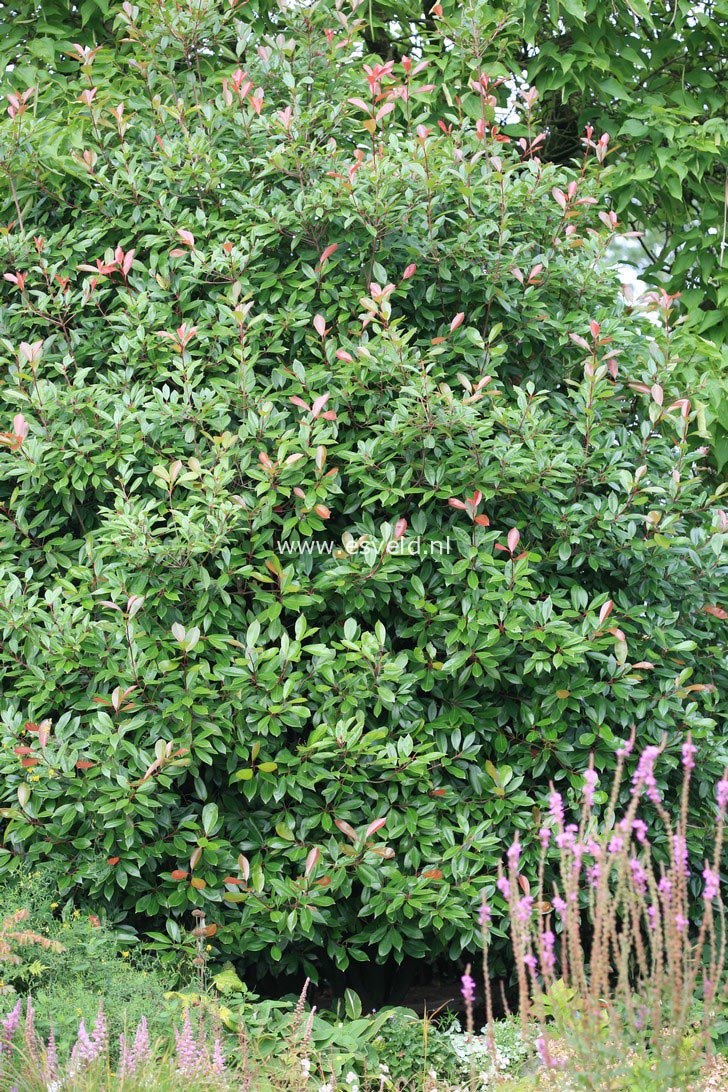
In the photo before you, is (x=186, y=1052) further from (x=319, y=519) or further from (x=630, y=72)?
(x=630, y=72)

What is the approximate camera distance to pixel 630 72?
5.37 meters

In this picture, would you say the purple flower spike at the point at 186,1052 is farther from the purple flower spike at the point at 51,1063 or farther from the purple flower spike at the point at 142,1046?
the purple flower spike at the point at 51,1063

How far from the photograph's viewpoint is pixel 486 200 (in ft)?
13.0

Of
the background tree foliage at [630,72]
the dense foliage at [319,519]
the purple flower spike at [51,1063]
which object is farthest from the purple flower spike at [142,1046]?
the background tree foliage at [630,72]

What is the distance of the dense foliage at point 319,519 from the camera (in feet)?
11.1

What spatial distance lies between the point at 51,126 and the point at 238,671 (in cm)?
260

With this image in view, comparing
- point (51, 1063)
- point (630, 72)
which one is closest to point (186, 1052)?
point (51, 1063)

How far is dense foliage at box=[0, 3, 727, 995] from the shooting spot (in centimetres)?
339

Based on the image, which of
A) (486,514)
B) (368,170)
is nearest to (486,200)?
(368,170)

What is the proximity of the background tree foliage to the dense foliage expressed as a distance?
838 millimetres

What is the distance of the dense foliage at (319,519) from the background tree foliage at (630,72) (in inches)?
33.0

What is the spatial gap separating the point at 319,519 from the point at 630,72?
3.39 m

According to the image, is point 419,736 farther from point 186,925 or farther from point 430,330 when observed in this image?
point 430,330

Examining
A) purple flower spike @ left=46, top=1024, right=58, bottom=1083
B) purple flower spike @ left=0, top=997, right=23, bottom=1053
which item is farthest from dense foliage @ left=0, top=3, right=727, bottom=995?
purple flower spike @ left=46, top=1024, right=58, bottom=1083
